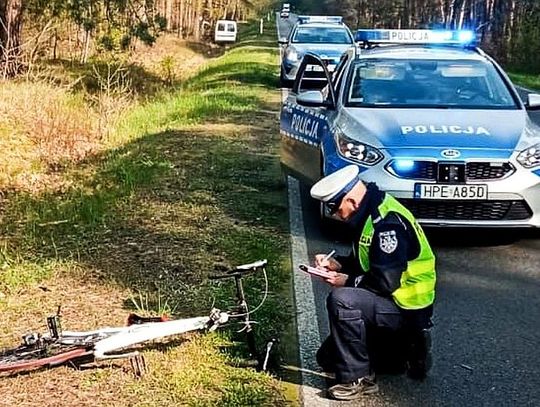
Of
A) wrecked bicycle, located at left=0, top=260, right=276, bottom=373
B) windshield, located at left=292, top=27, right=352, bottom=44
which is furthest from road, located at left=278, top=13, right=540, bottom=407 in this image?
windshield, located at left=292, top=27, right=352, bottom=44

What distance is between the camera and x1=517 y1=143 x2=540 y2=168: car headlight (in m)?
7.24

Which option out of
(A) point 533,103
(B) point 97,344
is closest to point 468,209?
(A) point 533,103

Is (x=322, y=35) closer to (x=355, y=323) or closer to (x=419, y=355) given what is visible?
(x=419, y=355)

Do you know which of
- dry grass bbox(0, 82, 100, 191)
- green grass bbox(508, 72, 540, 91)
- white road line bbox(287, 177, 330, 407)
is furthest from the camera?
green grass bbox(508, 72, 540, 91)

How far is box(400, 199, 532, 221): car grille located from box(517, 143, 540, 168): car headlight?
0.30 meters

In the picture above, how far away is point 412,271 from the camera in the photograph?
4.49 meters

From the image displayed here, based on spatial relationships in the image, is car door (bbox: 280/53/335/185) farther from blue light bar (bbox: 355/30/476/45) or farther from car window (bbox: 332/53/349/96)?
blue light bar (bbox: 355/30/476/45)

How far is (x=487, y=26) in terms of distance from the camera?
4238 cm

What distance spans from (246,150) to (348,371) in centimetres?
765

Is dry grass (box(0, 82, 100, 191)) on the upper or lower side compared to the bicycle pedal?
lower

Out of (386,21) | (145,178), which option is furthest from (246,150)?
(386,21)

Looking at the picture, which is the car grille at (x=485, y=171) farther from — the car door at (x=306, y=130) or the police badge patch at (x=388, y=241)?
the police badge patch at (x=388, y=241)

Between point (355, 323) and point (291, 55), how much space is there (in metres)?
17.5

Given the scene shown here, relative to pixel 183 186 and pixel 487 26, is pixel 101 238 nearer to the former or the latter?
pixel 183 186
